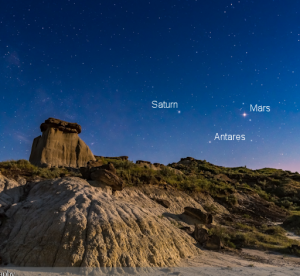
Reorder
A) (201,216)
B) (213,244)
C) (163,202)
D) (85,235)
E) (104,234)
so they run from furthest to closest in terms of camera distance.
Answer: (163,202), (201,216), (213,244), (104,234), (85,235)

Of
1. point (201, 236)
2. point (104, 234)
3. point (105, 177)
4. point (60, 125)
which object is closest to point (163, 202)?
point (105, 177)

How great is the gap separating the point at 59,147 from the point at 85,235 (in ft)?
48.3

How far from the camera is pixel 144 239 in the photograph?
721cm

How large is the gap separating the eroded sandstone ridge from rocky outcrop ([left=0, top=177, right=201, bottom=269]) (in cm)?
1044

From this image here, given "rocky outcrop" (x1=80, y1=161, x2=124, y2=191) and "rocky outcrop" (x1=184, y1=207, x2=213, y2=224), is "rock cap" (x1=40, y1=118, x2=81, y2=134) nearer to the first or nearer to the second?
"rocky outcrop" (x1=80, y1=161, x2=124, y2=191)

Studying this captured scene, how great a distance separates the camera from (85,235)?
22.0 ft

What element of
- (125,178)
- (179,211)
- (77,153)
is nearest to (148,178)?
(125,178)

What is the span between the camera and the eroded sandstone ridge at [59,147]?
19.2 metres

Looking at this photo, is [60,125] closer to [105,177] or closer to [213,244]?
[105,177]

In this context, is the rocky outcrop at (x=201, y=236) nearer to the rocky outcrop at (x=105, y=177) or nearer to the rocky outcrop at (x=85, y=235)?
the rocky outcrop at (x=85, y=235)

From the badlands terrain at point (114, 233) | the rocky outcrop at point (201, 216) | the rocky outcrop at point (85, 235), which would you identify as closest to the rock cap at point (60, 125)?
Result: the badlands terrain at point (114, 233)

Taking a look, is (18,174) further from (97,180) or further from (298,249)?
(298,249)

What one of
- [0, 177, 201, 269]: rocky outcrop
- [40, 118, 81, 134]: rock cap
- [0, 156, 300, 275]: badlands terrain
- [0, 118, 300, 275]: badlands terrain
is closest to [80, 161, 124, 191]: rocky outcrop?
[0, 118, 300, 275]: badlands terrain

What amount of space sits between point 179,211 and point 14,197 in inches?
361
